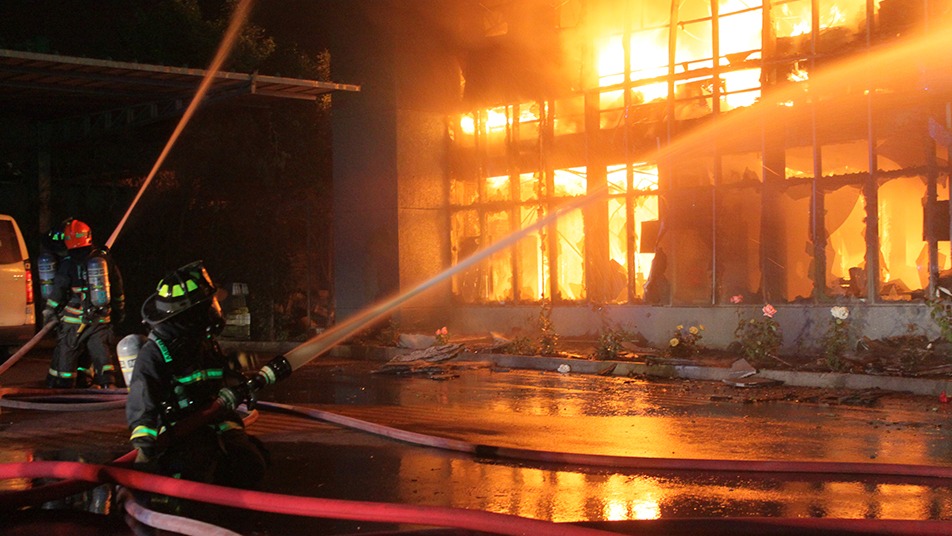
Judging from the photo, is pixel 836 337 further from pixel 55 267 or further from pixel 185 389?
pixel 55 267

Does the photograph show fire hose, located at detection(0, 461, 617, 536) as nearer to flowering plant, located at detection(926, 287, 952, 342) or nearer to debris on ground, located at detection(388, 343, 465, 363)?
flowering plant, located at detection(926, 287, 952, 342)

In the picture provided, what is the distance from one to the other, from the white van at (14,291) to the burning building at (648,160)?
6.33 meters

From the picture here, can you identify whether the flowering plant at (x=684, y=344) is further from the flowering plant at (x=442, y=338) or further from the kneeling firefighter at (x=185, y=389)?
the kneeling firefighter at (x=185, y=389)

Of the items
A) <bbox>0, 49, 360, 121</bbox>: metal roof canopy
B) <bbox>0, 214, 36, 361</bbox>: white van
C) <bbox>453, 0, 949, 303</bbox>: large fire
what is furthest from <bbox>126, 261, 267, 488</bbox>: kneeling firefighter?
<bbox>453, 0, 949, 303</bbox>: large fire

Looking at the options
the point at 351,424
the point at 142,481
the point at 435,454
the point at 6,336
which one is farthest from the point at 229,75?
the point at 142,481

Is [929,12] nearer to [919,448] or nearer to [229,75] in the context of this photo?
[919,448]

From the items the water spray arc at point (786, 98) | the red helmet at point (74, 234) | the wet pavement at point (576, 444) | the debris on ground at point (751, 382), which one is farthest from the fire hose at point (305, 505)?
the debris on ground at point (751, 382)

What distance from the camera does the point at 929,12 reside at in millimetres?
14297

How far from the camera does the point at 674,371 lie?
14.0 meters

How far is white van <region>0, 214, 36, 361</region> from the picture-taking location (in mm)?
15266

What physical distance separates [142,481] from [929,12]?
42.4 ft

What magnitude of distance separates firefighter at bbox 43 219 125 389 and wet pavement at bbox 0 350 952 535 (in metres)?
0.83

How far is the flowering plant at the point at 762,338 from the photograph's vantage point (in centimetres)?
1400

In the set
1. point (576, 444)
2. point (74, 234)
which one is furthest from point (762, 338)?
point (74, 234)
